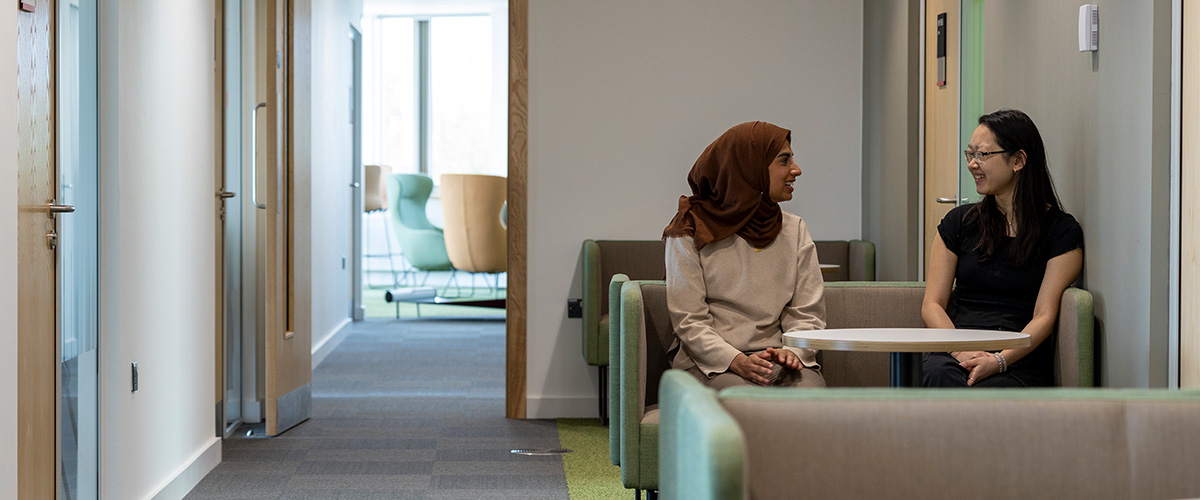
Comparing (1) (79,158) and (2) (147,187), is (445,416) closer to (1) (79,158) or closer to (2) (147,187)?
(2) (147,187)

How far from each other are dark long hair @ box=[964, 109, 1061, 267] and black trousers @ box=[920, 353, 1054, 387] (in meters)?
0.27

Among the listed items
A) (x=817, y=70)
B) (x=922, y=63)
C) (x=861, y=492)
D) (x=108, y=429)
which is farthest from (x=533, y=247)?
(x=861, y=492)

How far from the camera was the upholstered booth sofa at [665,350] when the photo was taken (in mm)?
2504

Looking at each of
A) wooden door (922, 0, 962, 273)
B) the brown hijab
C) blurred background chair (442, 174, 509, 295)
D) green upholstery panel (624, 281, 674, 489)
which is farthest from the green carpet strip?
blurred background chair (442, 174, 509, 295)

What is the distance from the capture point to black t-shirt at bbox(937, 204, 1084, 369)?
8.66 feet

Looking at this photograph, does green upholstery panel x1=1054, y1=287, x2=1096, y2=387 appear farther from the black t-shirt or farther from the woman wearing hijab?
the woman wearing hijab

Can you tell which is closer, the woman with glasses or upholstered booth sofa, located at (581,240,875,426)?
the woman with glasses

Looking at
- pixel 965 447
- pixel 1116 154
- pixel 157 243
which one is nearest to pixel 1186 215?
pixel 1116 154

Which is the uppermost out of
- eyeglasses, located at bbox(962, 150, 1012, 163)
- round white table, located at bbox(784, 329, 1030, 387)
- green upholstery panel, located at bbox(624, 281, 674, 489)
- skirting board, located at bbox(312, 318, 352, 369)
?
eyeglasses, located at bbox(962, 150, 1012, 163)

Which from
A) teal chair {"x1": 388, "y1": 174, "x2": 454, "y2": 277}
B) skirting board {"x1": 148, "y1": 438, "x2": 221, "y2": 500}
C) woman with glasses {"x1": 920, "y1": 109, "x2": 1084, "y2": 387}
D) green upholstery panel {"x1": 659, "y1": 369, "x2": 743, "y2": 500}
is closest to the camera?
green upholstery panel {"x1": 659, "y1": 369, "x2": 743, "y2": 500}

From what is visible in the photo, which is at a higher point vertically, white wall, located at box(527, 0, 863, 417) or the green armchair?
white wall, located at box(527, 0, 863, 417)

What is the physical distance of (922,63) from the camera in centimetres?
412

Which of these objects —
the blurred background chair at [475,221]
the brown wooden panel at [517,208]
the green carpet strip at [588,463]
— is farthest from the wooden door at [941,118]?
the blurred background chair at [475,221]

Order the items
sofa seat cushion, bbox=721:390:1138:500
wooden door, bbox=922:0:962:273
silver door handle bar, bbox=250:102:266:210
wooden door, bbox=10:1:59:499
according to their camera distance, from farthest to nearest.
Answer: silver door handle bar, bbox=250:102:266:210 < wooden door, bbox=922:0:962:273 < wooden door, bbox=10:1:59:499 < sofa seat cushion, bbox=721:390:1138:500
